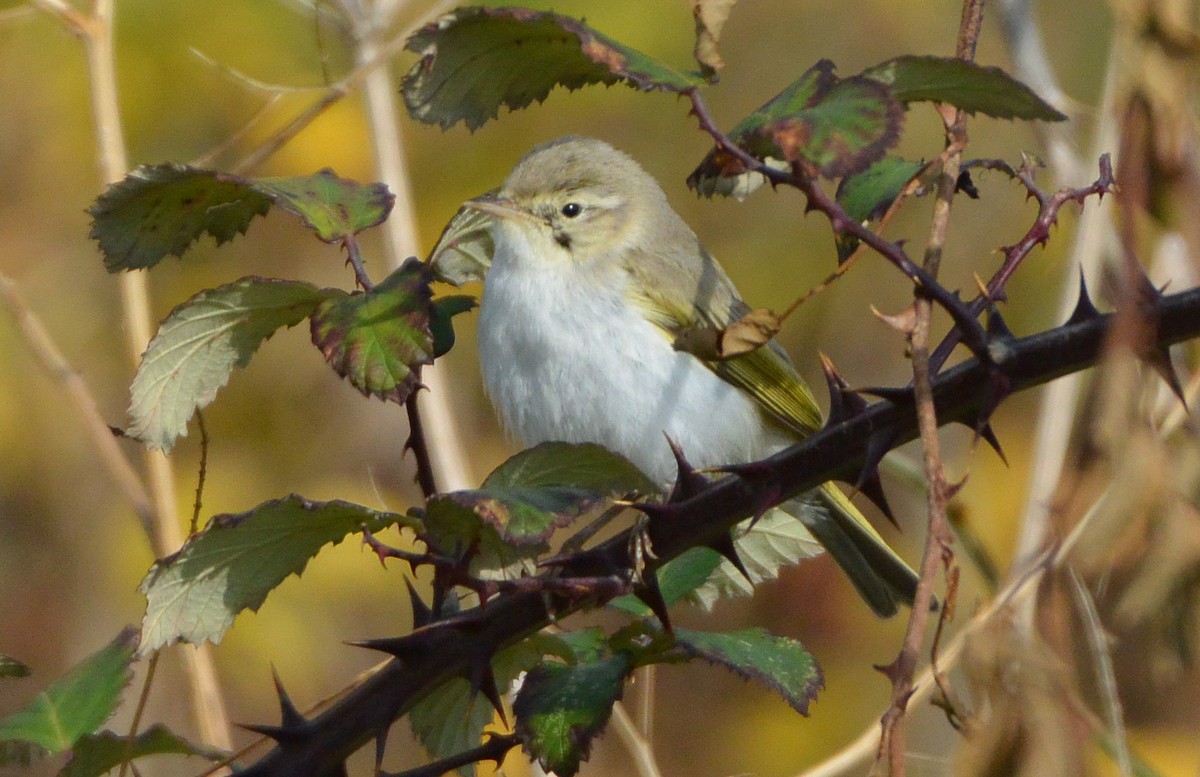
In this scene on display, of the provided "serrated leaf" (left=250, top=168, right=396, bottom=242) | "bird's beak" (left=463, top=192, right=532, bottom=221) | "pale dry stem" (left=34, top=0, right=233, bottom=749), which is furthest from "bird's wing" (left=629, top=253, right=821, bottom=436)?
"serrated leaf" (left=250, top=168, right=396, bottom=242)

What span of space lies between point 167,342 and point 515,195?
1666 millimetres

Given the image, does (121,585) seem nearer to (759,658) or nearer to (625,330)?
(625,330)

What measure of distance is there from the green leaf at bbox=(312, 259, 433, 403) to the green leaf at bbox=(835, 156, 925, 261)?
0.45 m

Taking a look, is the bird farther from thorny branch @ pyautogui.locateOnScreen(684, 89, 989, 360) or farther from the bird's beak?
thorny branch @ pyautogui.locateOnScreen(684, 89, 989, 360)

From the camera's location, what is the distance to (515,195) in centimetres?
301

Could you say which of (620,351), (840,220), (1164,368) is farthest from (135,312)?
(1164,368)

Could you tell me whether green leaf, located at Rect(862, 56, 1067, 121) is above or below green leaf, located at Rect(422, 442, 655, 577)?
above

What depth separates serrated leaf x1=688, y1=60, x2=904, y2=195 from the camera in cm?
115

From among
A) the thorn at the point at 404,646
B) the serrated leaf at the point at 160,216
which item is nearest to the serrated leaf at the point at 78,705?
the thorn at the point at 404,646

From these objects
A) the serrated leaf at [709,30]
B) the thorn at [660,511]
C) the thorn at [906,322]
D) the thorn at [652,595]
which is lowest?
the thorn at [652,595]

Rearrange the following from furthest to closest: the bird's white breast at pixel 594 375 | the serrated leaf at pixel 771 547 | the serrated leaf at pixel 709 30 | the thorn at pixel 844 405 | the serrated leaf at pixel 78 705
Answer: the bird's white breast at pixel 594 375 < the serrated leaf at pixel 771 547 < the serrated leaf at pixel 78 705 < the thorn at pixel 844 405 < the serrated leaf at pixel 709 30

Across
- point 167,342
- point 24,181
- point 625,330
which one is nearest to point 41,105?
point 24,181

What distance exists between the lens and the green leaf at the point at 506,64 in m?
1.21

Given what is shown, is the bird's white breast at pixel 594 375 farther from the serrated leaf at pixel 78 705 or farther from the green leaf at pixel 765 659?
the serrated leaf at pixel 78 705
